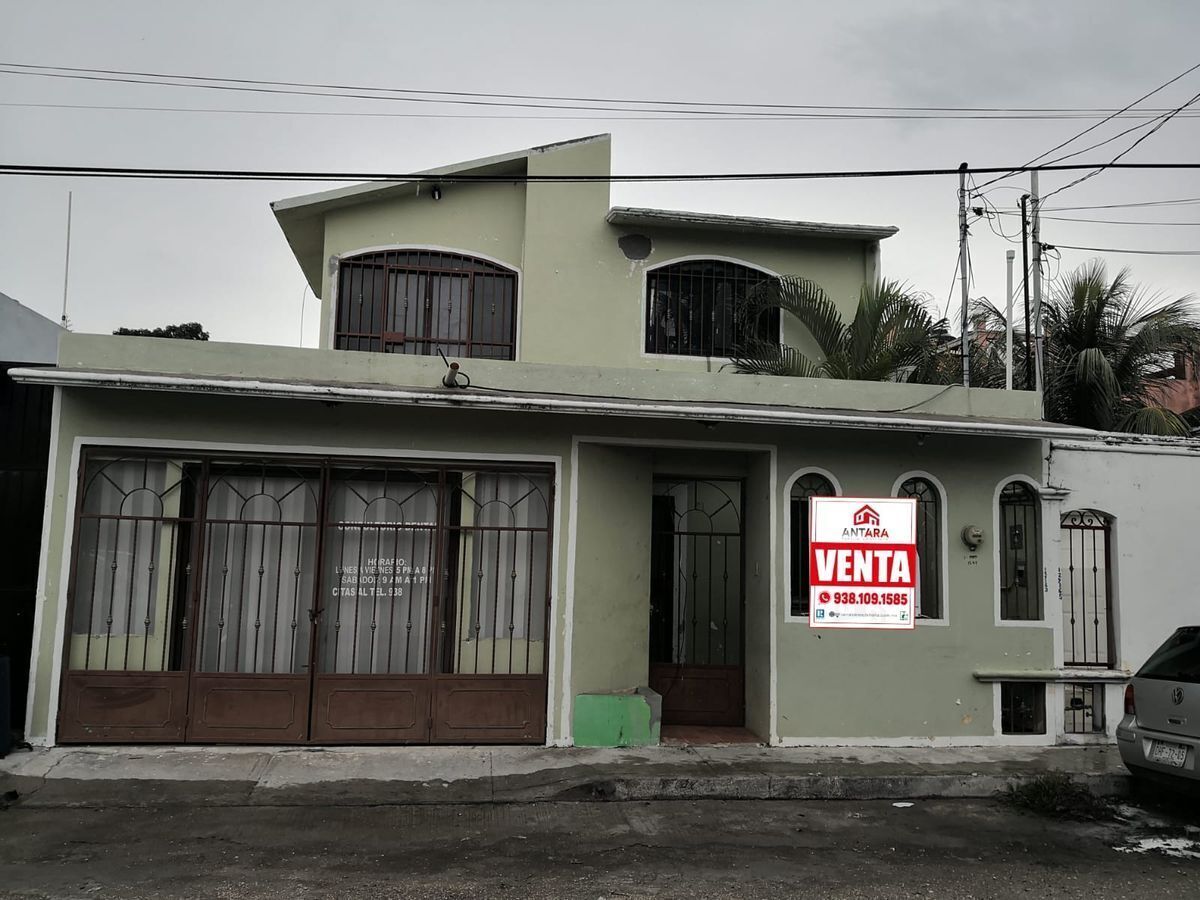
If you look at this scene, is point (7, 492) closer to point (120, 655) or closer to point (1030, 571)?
point (120, 655)

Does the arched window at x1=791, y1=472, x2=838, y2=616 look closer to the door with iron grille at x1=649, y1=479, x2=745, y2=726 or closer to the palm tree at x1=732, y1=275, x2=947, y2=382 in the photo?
the door with iron grille at x1=649, y1=479, x2=745, y2=726

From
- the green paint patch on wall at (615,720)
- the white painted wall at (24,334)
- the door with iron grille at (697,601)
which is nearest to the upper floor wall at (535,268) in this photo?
the door with iron grille at (697,601)

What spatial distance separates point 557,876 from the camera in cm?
601

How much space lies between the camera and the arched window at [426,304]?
1261 cm

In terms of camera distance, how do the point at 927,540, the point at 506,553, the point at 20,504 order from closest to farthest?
the point at 506,553, the point at 20,504, the point at 927,540

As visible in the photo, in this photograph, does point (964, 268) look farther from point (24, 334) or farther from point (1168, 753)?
point (24, 334)

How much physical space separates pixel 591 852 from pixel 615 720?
2699 mm

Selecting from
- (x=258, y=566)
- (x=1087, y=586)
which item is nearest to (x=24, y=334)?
(x=258, y=566)

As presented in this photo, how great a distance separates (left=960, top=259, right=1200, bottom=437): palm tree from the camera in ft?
58.9

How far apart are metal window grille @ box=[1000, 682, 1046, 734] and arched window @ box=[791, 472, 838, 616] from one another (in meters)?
2.32

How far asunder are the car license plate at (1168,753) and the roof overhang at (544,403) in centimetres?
302

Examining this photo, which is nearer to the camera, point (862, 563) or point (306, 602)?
point (306, 602)

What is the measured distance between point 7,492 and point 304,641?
3.37 meters

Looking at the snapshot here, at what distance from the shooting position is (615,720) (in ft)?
30.2
